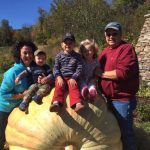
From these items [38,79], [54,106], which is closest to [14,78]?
[38,79]

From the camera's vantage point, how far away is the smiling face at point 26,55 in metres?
4.93

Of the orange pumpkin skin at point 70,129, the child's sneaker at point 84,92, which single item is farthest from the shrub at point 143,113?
the child's sneaker at point 84,92

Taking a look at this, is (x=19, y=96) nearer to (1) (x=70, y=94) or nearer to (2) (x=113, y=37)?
(1) (x=70, y=94)

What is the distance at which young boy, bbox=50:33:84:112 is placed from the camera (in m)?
4.25

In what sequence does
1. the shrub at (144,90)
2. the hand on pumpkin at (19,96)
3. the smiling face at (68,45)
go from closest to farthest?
the smiling face at (68,45)
the hand on pumpkin at (19,96)
the shrub at (144,90)

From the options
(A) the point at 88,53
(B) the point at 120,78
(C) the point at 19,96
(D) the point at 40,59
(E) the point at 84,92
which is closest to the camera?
(E) the point at 84,92

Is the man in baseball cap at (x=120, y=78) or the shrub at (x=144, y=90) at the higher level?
the man in baseball cap at (x=120, y=78)

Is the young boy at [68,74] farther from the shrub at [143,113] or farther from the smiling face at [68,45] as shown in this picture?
the shrub at [143,113]

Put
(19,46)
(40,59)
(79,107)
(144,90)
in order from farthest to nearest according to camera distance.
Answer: (144,90), (19,46), (40,59), (79,107)

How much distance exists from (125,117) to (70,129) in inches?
25.8

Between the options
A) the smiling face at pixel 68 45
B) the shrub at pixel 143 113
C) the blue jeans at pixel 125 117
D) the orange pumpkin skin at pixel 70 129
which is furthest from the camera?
the shrub at pixel 143 113

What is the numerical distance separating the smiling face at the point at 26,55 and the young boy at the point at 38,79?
12cm

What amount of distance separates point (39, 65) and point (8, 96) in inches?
22.0

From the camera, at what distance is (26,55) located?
16.2 feet
